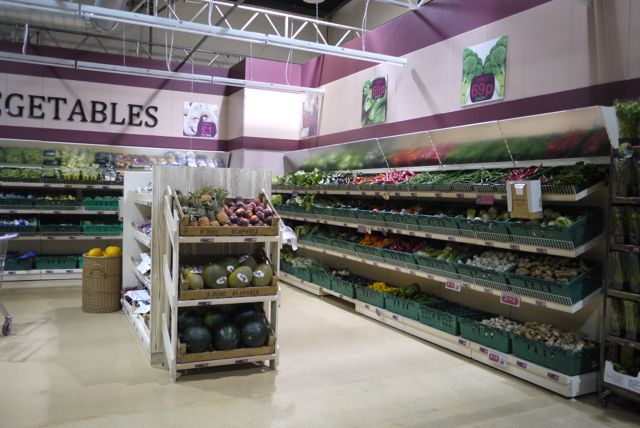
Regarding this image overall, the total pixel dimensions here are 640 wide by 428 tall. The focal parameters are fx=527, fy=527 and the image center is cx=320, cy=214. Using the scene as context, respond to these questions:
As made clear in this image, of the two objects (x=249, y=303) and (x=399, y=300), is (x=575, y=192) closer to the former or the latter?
(x=399, y=300)

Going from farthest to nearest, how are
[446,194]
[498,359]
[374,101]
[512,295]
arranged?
1. [374,101]
2. [446,194]
3. [498,359]
4. [512,295]

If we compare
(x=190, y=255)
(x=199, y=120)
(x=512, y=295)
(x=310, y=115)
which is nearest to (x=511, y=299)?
(x=512, y=295)

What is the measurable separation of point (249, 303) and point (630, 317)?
3184 mm

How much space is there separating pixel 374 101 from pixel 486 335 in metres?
4.31

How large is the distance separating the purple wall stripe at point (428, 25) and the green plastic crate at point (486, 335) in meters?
3.29

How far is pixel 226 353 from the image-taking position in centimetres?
453

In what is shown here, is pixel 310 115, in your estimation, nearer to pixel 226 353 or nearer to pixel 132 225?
pixel 132 225

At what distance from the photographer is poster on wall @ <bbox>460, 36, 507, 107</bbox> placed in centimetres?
577

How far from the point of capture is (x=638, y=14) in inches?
173

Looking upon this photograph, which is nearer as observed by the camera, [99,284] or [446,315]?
[446,315]

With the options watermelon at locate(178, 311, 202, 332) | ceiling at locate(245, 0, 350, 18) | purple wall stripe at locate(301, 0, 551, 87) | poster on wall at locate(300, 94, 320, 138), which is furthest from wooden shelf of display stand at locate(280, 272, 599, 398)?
ceiling at locate(245, 0, 350, 18)

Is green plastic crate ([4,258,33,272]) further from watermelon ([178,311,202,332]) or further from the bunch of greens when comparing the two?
the bunch of greens

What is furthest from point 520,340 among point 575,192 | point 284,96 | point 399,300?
point 284,96

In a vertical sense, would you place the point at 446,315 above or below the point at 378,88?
below
